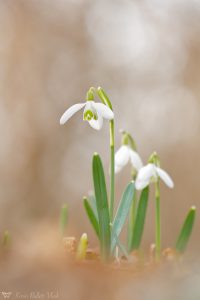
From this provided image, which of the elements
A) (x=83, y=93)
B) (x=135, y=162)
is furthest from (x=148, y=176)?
(x=83, y=93)

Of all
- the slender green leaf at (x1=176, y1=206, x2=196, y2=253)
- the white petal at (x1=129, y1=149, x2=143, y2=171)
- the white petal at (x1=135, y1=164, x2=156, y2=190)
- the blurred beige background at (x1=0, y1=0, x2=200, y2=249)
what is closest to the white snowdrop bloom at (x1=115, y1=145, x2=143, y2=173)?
the white petal at (x1=129, y1=149, x2=143, y2=171)

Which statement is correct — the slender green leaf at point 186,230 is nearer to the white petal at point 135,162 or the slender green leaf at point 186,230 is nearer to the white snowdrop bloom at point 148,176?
the white snowdrop bloom at point 148,176

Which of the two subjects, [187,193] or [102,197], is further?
[187,193]

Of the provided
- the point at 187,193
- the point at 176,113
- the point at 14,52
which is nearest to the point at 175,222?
the point at 187,193

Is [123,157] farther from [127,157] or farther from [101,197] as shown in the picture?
[101,197]

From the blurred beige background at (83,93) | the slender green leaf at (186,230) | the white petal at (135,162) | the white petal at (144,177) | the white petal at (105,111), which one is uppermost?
the blurred beige background at (83,93)

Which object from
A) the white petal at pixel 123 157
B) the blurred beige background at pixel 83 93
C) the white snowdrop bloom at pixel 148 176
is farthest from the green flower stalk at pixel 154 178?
the blurred beige background at pixel 83 93

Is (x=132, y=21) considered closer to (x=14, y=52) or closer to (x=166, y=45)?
(x=166, y=45)
